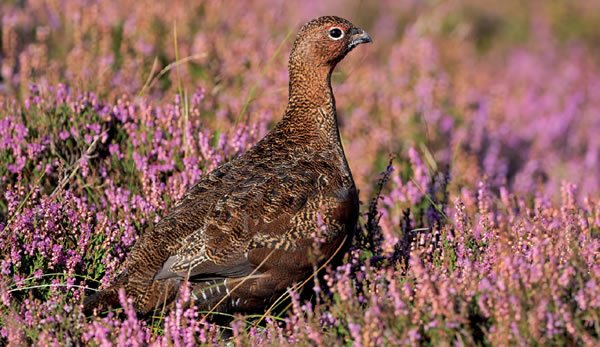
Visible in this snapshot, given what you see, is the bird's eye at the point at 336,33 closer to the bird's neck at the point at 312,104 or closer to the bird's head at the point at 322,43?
the bird's head at the point at 322,43

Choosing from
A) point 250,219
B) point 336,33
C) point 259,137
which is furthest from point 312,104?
point 259,137

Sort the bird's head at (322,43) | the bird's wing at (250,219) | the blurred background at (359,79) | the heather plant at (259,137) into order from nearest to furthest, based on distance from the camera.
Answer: the heather plant at (259,137) → the bird's wing at (250,219) → the bird's head at (322,43) → the blurred background at (359,79)

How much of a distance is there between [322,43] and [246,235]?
4.11 ft

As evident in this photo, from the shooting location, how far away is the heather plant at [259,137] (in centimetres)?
293

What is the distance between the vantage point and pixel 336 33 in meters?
4.39

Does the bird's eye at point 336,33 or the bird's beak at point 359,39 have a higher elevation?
the bird's eye at point 336,33

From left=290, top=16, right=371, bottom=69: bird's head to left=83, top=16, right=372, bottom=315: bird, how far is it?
0.55 m

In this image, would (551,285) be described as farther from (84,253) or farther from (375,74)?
(375,74)

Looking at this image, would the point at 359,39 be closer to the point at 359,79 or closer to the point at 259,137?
the point at 259,137

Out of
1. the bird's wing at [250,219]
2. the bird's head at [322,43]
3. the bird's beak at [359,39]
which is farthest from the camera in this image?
the bird's beak at [359,39]

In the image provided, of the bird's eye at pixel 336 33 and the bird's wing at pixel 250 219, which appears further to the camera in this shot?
the bird's eye at pixel 336 33

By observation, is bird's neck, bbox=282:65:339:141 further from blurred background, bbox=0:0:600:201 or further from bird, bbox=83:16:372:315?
blurred background, bbox=0:0:600:201

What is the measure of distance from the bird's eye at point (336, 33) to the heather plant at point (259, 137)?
489 millimetres

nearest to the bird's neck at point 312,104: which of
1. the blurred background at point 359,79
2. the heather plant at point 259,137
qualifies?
the heather plant at point 259,137
